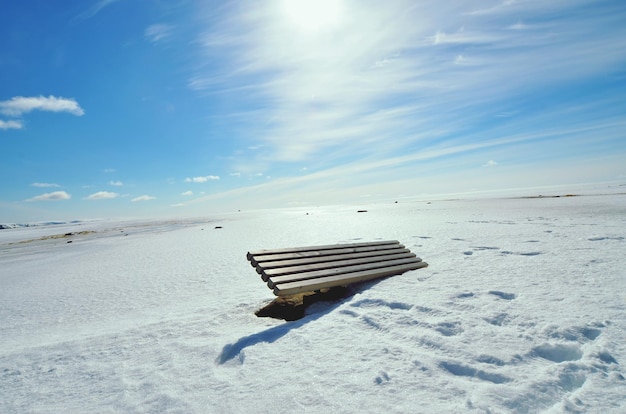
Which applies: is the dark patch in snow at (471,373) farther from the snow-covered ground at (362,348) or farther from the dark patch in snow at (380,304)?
the dark patch in snow at (380,304)

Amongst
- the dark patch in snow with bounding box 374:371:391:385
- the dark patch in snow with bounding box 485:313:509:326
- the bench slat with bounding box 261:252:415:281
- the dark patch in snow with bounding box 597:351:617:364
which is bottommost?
the dark patch in snow with bounding box 597:351:617:364

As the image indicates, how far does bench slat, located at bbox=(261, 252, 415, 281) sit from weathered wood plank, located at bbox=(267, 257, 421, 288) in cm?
8

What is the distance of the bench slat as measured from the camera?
5484 millimetres

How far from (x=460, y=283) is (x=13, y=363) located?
6669mm

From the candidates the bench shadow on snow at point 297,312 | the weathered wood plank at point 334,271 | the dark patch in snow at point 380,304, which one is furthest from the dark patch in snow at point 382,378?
the weathered wood plank at point 334,271

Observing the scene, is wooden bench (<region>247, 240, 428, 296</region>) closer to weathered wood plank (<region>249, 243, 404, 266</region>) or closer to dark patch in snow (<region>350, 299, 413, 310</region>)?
weathered wood plank (<region>249, 243, 404, 266</region>)

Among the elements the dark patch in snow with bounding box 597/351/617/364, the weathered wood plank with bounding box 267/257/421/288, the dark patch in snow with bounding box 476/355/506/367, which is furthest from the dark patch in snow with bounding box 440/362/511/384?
the weathered wood plank with bounding box 267/257/421/288

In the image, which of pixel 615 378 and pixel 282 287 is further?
pixel 282 287

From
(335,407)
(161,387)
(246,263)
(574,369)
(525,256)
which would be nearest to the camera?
(335,407)

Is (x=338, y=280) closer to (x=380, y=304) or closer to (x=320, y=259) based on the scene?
(x=320, y=259)

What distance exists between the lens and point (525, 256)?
7.25m

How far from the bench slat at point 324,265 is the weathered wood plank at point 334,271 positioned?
8cm

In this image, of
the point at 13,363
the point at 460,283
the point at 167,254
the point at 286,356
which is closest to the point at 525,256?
the point at 460,283

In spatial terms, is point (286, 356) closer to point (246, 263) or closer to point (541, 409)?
point (541, 409)
